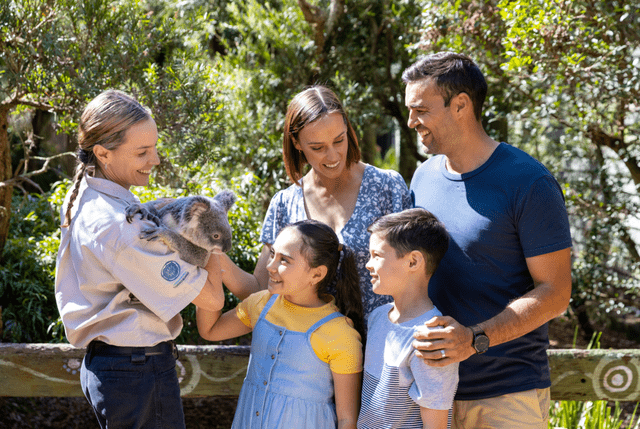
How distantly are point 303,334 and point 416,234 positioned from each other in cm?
52

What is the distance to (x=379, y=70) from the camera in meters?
5.98

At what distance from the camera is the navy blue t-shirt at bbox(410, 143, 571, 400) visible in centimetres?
175

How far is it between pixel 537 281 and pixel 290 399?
0.90m

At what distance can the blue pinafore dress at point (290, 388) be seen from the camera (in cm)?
190

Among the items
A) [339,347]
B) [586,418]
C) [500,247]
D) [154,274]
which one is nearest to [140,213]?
[154,274]

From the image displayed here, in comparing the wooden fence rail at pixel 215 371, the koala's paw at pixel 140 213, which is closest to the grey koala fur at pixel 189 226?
the koala's paw at pixel 140 213

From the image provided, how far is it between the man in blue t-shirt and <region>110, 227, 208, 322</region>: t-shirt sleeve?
2.46 ft

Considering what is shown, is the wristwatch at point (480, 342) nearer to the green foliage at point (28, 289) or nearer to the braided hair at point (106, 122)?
the braided hair at point (106, 122)

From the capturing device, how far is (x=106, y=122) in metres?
1.77

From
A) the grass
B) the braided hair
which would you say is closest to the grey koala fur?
the braided hair

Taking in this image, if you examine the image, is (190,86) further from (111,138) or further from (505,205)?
(505,205)

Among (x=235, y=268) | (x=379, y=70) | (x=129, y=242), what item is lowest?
(x=235, y=268)

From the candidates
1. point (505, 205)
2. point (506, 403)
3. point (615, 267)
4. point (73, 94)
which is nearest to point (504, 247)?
point (505, 205)

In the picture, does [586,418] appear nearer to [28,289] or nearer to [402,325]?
[402,325]
